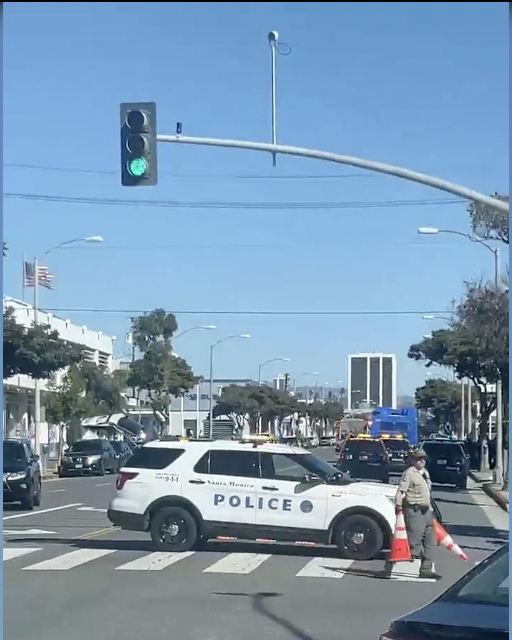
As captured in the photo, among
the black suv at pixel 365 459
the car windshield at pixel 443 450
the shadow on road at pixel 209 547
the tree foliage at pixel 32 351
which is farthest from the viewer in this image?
the tree foliage at pixel 32 351

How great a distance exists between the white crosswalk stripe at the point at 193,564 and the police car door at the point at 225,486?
0.64 metres

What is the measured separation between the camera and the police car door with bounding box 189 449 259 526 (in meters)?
18.2

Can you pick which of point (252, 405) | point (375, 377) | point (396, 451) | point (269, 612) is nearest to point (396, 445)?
point (396, 451)

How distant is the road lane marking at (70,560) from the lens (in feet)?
53.7

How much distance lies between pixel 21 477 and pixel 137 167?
1445 cm

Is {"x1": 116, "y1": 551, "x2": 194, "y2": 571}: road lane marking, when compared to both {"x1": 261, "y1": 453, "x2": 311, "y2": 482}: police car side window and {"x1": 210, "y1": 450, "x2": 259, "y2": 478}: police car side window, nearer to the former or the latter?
{"x1": 210, "y1": 450, "x2": 259, "y2": 478}: police car side window

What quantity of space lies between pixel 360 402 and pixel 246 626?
8654 cm

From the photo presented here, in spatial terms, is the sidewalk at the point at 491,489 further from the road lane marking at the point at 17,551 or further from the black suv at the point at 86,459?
the black suv at the point at 86,459

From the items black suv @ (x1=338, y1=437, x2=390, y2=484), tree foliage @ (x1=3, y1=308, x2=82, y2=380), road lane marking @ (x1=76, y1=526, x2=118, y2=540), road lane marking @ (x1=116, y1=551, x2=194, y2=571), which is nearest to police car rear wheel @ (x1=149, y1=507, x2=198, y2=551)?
road lane marking @ (x1=116, y1=551, x2=194, y2=571)

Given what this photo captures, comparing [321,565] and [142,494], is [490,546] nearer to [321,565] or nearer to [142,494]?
[321,565]

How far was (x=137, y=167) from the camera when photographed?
51.2 ft

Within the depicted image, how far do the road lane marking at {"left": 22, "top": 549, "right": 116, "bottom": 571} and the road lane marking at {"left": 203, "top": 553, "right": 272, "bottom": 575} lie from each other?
1964 mm

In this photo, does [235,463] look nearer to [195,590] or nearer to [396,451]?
[195,590]

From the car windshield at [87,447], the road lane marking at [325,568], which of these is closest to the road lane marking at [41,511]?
the road lane marking at [325,568]
